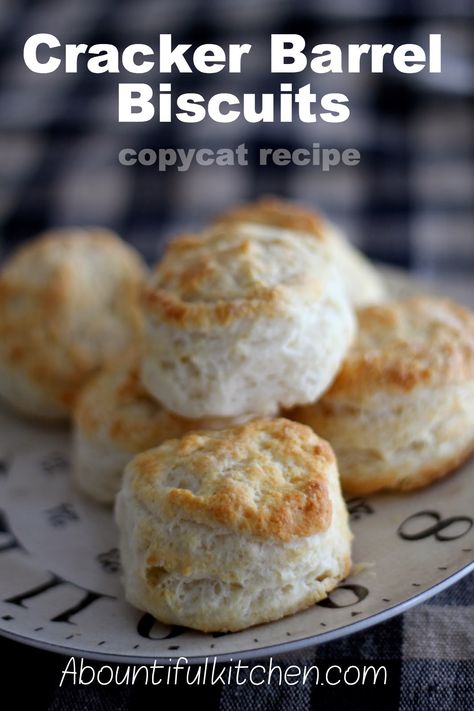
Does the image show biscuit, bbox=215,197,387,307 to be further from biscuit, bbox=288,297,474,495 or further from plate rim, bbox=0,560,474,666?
plate rim, bbox=0,560,474,666

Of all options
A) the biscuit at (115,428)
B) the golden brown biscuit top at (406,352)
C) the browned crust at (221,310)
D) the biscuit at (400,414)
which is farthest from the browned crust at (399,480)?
the browned crust at (221,310)

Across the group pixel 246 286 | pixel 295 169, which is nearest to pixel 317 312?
pixel 246 286

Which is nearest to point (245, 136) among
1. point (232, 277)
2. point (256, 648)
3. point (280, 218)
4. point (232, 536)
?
point (280, 218)

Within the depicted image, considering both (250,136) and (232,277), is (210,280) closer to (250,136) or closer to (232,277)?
(232,277)

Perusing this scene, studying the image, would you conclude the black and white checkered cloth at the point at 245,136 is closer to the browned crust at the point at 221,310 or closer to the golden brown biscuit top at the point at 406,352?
the golden brown biscuit top at the point at 406,352

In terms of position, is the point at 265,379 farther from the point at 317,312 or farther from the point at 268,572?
the point at 268,572

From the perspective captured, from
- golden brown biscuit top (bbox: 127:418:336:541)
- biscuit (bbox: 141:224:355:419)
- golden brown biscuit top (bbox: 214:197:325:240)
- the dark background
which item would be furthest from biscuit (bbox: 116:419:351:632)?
the dark background

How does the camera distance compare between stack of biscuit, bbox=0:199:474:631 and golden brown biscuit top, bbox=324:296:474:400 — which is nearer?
stack of biscuit, bbox=0:199:474:631
